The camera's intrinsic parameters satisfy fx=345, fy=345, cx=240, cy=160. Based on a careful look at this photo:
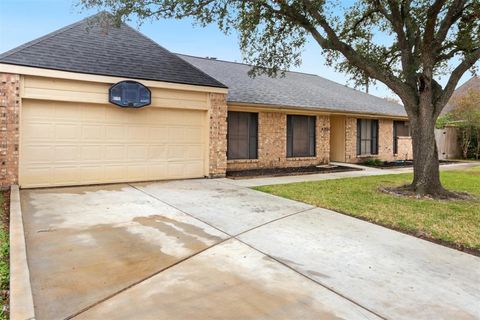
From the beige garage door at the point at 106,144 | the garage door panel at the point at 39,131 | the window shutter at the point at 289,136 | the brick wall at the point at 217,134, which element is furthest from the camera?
the window shutter at the point at 289,136

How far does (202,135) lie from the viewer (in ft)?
37.1

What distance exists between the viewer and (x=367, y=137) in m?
17.5

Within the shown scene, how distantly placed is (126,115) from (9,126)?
9.32ft

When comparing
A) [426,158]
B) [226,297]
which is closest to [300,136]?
[426,158]

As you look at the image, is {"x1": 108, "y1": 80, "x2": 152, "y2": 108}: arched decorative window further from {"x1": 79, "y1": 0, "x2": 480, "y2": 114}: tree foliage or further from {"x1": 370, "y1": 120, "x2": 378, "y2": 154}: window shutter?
{"x1": 370, "y1": 120, "x2": 378, "y2": 154}: window shutter

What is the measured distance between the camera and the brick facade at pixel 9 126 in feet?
26.6

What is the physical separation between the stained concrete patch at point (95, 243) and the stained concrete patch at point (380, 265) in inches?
46.6

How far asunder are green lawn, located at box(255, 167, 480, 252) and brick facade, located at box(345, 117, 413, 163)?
214 inches

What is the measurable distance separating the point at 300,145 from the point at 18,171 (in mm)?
10200

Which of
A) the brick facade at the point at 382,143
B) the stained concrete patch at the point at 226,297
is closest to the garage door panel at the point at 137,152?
the stained concrete patch at the point at 226,297

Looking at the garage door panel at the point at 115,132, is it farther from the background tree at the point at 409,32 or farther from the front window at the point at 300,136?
the front window at the point at 300,136

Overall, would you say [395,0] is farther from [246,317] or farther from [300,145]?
[246,317]

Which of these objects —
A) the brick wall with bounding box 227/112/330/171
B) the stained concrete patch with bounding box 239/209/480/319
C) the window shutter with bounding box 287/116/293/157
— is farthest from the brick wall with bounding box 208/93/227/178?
the stained concrete patch with bounding box 239/209/480/319

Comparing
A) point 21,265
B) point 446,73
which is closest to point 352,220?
point 21,265
